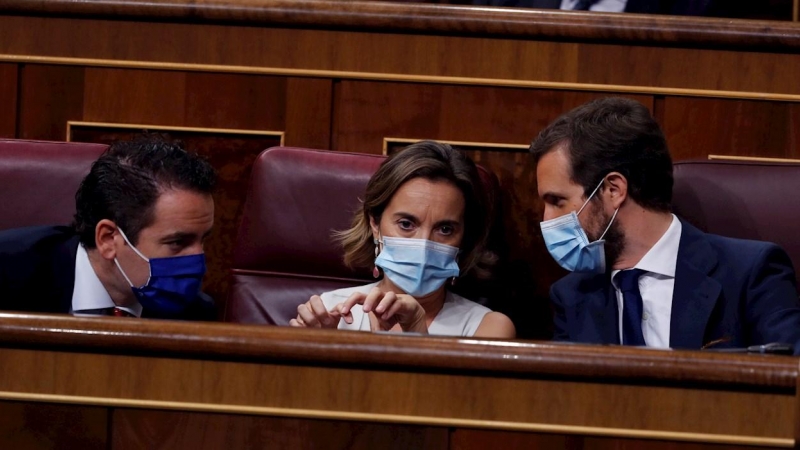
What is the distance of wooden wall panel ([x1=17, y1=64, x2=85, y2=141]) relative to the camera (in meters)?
1.38

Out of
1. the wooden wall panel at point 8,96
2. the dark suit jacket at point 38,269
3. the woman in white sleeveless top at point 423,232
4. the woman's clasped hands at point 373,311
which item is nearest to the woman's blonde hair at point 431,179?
the woman in white sleeveless top at point 423,232

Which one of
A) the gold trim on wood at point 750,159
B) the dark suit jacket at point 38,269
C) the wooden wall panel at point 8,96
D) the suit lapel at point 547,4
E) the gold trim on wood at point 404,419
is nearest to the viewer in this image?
the gold trim on wood at point 404,419

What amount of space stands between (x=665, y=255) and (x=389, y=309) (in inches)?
11.8

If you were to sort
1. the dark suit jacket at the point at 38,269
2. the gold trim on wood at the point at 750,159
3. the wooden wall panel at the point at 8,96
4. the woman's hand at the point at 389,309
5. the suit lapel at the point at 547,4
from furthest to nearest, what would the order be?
the suit lapel at the point at 547,4
the wooden wall panel at the point at 8,96
the gold trim on wood at the point at 750,159
the dark suit jacket at the point at 38,269
the woman's hand at the point at 389,309

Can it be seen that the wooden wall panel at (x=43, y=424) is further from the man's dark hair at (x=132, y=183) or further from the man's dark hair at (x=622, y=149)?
the man's dark hair at (x=622, y=149)

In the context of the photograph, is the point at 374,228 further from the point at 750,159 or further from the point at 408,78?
the point at 750,159

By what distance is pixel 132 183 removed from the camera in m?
1.22

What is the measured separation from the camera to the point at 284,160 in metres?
1.23

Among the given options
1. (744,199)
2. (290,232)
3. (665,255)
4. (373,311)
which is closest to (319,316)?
(373,311)

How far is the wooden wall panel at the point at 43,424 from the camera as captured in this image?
0.71 meters

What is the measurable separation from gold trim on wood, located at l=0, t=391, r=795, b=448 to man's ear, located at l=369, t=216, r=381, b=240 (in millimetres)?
528

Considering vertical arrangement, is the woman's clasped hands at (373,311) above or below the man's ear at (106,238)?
below

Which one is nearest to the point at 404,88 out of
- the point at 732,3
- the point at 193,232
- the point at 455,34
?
the point at 455,34

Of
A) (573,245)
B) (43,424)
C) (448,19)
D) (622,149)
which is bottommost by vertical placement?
(43,424)
